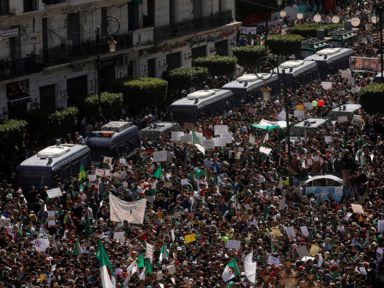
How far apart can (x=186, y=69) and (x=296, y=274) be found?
35.6 m

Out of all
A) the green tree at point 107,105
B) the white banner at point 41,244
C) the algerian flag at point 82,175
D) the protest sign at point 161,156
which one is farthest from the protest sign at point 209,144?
the white banner at point 41,244

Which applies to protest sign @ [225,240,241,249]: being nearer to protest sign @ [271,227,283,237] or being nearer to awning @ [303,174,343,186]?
protest sign @ [271,227,283,237]

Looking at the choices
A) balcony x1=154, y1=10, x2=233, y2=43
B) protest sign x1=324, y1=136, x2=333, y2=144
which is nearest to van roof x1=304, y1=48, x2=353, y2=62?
balcony x1=154, y1=10, x2=233, y2=43

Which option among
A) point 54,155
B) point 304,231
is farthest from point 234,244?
point 54,155

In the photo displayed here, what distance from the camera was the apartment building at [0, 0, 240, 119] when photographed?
195ft

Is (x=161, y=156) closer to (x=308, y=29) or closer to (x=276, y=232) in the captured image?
(x=276, y=232)

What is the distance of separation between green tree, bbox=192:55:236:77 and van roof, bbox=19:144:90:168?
23400 mm

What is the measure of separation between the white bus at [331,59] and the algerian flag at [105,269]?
37002 mm

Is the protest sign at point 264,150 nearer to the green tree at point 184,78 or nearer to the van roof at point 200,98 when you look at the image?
the van roof at point 200,98

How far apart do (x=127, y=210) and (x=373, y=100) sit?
20.2 meters

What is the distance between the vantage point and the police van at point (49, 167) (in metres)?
45.4

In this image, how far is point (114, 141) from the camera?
50.6 m

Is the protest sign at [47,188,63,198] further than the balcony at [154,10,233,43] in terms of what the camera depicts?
No

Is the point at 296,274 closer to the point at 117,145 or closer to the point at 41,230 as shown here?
the point at 41,230
